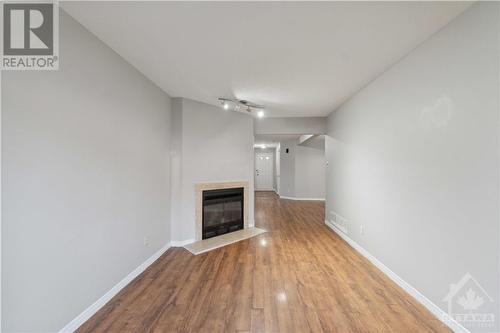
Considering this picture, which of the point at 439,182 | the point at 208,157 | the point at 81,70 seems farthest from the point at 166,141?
the point at 439,182

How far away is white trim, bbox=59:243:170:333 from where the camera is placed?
1.49m

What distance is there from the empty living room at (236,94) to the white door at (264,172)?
743 centimetres

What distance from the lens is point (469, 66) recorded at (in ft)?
4.61

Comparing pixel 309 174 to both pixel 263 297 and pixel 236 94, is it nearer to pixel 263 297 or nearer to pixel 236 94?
pixel 236 94

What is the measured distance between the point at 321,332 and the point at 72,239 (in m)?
2.10

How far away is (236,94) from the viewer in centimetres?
305

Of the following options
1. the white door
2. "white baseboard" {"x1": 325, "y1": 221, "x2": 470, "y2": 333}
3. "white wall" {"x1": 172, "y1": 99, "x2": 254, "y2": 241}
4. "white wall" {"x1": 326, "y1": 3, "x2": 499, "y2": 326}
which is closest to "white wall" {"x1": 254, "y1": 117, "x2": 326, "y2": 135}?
"white wall" {"x1": 172, "y1": 99, "x2": 254, "y2": 241}

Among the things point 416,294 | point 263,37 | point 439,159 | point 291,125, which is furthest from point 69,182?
point 291,125

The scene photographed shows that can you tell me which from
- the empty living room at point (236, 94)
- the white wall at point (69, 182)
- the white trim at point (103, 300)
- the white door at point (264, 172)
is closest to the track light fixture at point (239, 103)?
the empty living room at point (236, 94)

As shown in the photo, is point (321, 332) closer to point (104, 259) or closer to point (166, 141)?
point (104, 259)

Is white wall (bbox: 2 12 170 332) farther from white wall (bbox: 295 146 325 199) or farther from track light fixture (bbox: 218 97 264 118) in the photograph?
white wall (bbox: 295 146 325 199)

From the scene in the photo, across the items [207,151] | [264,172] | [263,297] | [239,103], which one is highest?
[239,103]

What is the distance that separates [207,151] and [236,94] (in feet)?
3.81

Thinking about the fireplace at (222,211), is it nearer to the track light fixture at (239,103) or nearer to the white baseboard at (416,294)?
the track light fixture at (239,103)
